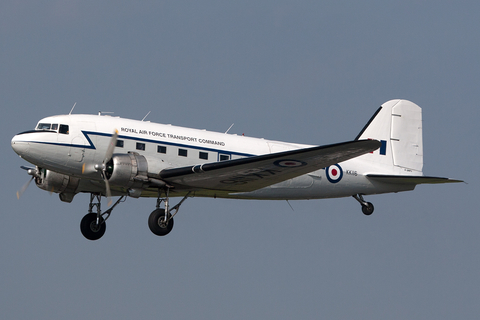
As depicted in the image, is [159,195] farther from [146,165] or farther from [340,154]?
[340,154]

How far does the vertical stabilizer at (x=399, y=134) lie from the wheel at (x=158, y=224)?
800 centimetres

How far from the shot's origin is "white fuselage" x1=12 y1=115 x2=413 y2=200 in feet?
57.1

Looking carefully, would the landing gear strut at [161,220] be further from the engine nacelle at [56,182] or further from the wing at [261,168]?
the engine nacelle at [56,182]

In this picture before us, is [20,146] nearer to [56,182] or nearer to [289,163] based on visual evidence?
[56,182]

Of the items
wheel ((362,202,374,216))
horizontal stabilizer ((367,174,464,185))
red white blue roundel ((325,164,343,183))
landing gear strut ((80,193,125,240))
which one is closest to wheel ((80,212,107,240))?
landing gear strut ((80,193,125,240))

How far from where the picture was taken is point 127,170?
56.4ft

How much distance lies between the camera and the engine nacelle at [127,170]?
17.1 m

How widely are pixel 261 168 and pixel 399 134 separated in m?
7.38

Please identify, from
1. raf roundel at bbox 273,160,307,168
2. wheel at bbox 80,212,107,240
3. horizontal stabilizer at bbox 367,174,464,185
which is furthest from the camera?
horizontal stabilizer at bbox 367,174,464,185

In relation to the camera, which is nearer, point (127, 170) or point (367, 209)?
point (127, 170)

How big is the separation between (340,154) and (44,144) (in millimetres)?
7552

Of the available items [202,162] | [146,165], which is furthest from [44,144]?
[202,162]

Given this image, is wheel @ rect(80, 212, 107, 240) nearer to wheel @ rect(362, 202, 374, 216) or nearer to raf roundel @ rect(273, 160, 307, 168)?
raf roundel @ rect(273, 160, 307, 168)

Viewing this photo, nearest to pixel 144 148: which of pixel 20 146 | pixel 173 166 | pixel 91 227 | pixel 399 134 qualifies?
pixel 173 166
